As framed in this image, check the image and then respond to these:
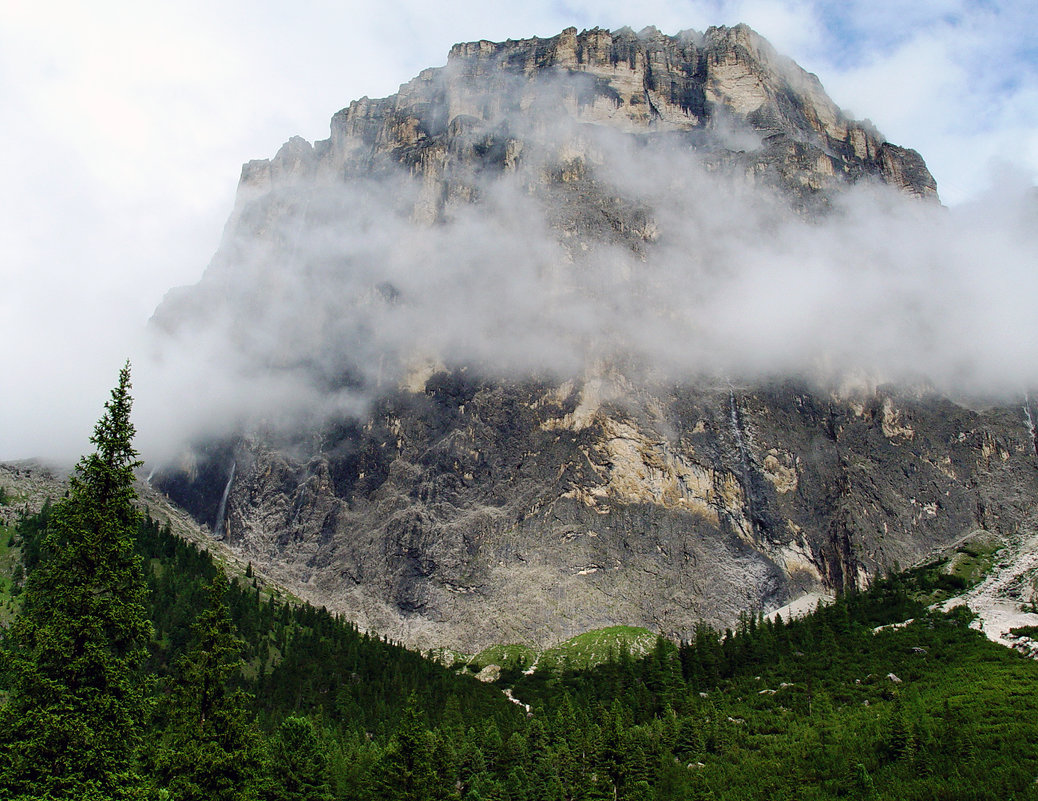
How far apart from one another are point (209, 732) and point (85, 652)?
969 centimetres

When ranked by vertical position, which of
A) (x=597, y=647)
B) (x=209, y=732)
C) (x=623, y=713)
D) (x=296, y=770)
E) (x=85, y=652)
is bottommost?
(x=296, y=770)

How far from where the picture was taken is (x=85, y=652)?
26891 millimetres

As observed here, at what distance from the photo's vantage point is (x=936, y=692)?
100312 mm

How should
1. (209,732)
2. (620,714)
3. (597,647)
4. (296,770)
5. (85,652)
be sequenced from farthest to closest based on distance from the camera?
(597,647), (620,714), (296,770), (209,732), (85,652)

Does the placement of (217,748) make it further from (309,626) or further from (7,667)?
(309,626)

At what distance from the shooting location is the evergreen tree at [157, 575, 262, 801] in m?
33.6

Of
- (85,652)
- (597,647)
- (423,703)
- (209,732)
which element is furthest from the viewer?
(597,647)

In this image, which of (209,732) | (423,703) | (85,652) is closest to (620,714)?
(423,703)

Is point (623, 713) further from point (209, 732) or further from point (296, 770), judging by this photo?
point (209, 732)

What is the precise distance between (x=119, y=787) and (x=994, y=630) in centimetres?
14206

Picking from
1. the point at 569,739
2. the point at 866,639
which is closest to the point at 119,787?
the point at 569,739

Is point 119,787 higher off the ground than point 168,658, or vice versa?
point 168,658

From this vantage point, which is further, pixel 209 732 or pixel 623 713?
pixel 623 713

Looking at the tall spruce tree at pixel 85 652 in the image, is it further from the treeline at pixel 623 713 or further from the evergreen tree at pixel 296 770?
the evergreen tree at pixel 296 770
